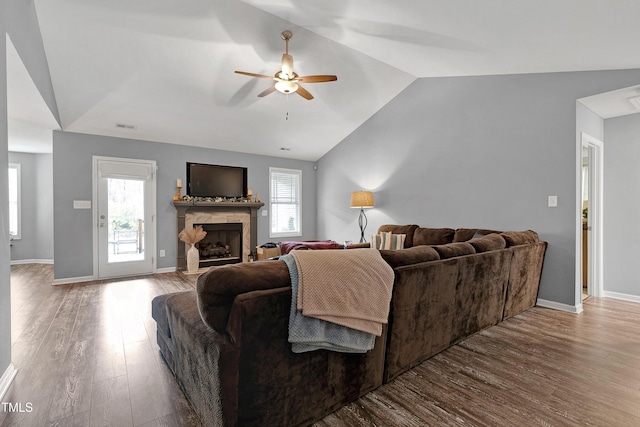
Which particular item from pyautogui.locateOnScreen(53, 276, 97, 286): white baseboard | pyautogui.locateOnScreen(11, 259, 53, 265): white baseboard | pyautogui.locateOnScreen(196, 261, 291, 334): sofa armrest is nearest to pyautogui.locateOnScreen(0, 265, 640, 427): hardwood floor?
pyautogui.locateOnScreen(196, 261, 291, 334): sofa armrest

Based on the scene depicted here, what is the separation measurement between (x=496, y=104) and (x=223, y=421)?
4553 millimetres

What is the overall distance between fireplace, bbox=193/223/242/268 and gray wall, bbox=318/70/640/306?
274cm

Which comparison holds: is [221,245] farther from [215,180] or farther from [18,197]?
[18,197]

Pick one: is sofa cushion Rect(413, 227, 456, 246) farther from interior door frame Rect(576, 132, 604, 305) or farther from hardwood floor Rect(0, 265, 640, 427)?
interior door frame Rect(576, 132, 604, 305)

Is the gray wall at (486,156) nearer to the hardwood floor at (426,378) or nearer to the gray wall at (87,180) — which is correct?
the hardwood floor at (426,378)

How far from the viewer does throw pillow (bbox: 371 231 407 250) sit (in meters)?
4.55

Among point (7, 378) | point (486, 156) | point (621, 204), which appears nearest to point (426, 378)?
point (7, 378)

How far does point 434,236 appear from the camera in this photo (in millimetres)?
4234

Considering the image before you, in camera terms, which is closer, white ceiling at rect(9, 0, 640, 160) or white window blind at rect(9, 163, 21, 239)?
white ceiling at rect(9, 0, 640, 160)

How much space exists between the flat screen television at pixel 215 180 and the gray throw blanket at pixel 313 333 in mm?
4762

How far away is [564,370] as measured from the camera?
7.14 feet

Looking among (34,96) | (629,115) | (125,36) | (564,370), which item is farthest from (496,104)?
(34,96)

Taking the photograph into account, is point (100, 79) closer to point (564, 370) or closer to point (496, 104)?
point (496, 104)

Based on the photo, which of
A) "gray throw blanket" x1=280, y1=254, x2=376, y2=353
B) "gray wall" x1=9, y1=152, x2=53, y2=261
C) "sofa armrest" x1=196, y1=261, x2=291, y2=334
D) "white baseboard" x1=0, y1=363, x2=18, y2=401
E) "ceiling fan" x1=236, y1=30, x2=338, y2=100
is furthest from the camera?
"gray wall" x1=9, y1=152, x2=53, y2=261
